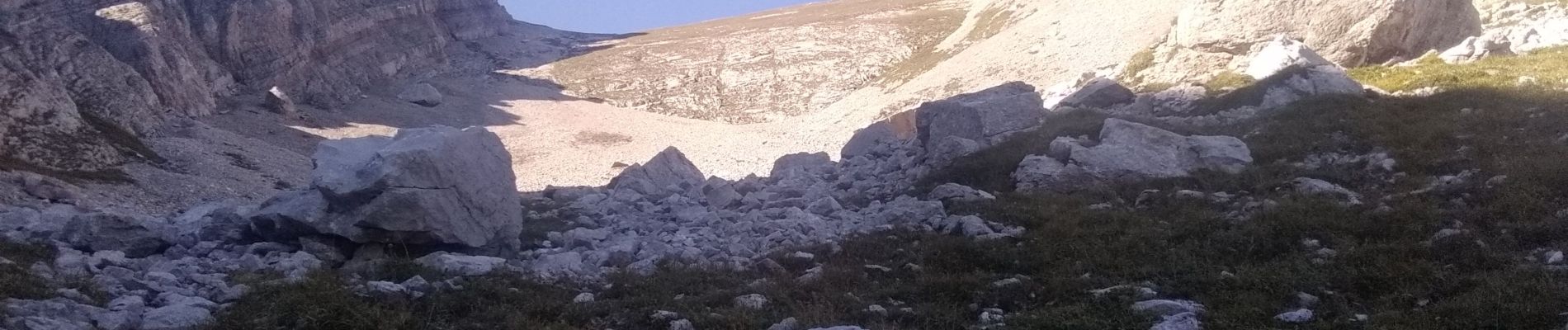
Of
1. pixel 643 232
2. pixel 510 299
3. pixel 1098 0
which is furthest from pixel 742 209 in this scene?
pixel 1098 0

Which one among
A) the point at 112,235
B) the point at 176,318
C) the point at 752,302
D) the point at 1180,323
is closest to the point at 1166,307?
the point at 1180,323

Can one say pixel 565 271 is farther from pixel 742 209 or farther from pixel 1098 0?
pixel 1098 0

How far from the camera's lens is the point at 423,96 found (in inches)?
2579

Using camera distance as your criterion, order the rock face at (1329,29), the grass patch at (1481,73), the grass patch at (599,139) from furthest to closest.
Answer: the grass patch at (599,139) < the rock face at (1329,29) < the grass patch at (1481,73)

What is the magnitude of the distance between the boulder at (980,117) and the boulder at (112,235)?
570 inches

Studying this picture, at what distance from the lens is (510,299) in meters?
11.6

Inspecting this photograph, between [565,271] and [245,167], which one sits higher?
[565,271]

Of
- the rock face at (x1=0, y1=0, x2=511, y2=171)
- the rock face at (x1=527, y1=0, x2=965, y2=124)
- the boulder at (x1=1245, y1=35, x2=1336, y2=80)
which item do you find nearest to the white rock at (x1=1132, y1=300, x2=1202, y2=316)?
the boulder at (x1=1245, y1=35, x2=1336, y2=80)

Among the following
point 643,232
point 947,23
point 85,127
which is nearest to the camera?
point 643,232

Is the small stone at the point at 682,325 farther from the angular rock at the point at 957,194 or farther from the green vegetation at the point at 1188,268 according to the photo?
the angular rock at the point at 957,194

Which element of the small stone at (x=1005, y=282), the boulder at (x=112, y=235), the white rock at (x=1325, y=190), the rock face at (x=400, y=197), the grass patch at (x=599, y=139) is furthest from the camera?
the grass patch at (x=599, y=139)

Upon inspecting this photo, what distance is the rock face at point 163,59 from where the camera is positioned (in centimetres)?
2739

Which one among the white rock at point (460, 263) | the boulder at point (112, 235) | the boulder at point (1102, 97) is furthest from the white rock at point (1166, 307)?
the boulder at point (1102, 97)

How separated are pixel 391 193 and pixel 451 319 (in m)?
4.55
